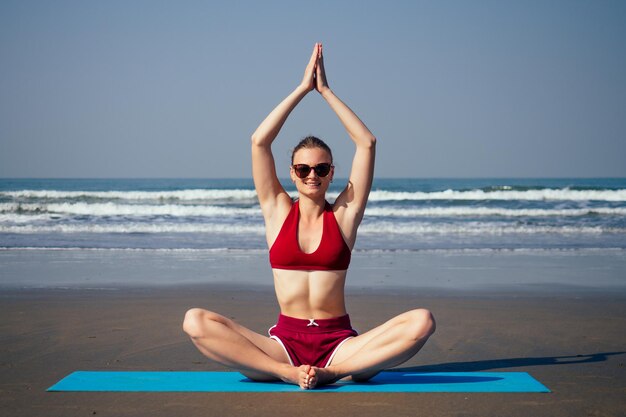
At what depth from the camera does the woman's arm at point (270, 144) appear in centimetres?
422

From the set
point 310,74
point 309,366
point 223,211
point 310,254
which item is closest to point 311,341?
point 309,366

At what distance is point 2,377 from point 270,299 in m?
3.46

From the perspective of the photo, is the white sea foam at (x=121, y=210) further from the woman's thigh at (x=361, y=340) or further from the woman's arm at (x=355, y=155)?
the woman's thigh at (x=361, y=340)

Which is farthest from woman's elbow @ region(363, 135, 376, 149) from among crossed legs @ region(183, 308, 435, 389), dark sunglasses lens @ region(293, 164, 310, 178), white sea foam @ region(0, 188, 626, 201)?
white sea foam @ region(0, 188, 626, 201)

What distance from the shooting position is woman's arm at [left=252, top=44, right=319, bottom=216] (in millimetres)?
4223

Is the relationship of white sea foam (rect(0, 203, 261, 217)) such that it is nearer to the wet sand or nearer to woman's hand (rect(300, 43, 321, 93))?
the wet sand

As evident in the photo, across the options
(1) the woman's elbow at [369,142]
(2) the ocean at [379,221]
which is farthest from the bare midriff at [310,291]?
(2) the ocean at [379,221]

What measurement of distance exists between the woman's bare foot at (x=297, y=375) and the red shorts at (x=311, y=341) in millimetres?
134

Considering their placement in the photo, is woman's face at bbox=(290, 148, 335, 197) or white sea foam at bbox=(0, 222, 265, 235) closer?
woman's face at bbox=(290, 148, 335, 197)

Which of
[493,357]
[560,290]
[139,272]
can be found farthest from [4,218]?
[493,357]

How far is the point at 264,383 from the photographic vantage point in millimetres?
4281

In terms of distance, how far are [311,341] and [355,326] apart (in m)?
2.09

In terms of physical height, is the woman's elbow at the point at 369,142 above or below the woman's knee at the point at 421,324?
above

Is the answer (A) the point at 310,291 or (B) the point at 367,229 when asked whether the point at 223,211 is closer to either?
(B) the point at 367,229
